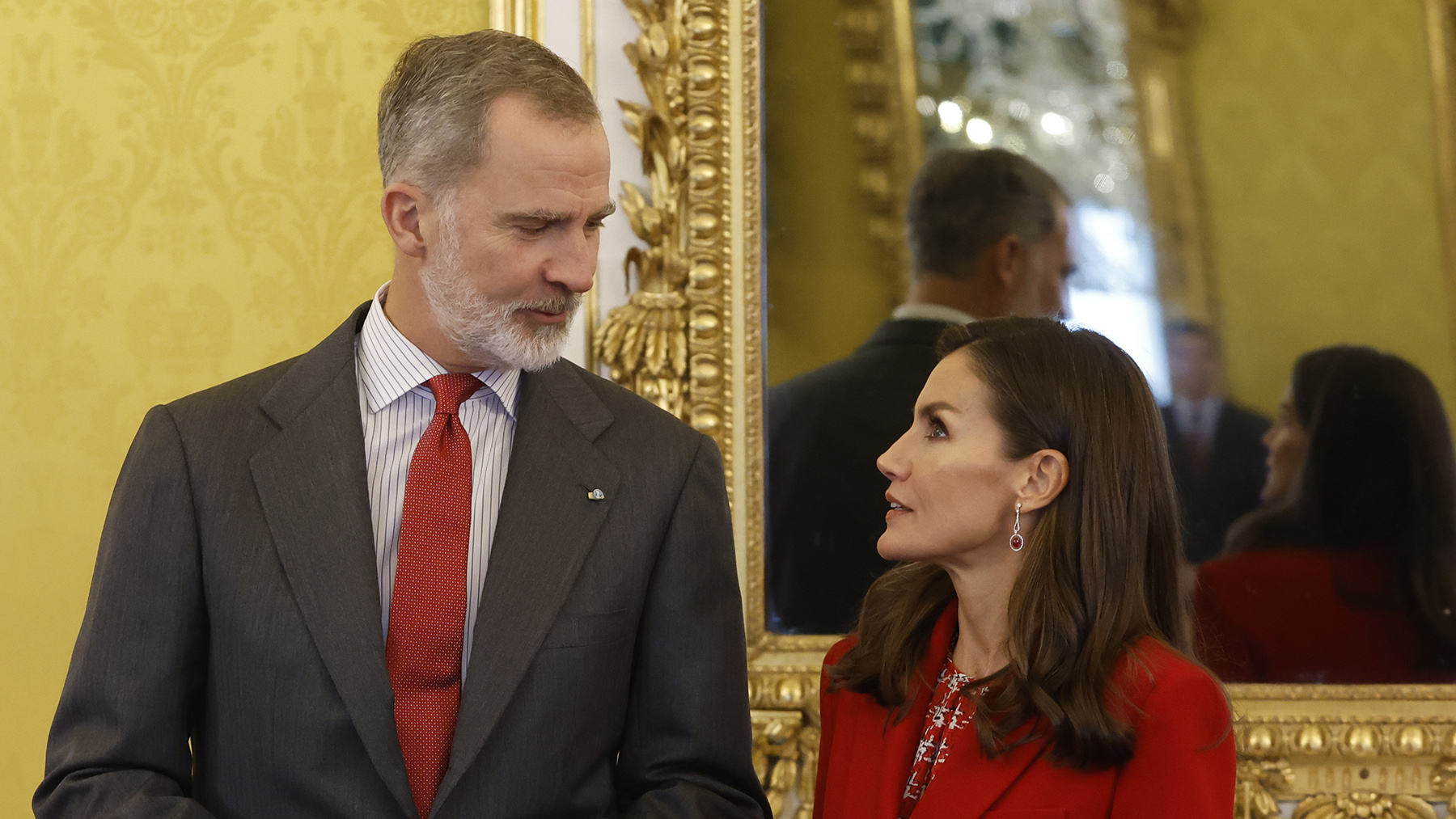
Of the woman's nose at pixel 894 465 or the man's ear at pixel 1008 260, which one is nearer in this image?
the woman's nose at pixel 894 465

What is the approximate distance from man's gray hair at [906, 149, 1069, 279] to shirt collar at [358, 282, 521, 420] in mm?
1006

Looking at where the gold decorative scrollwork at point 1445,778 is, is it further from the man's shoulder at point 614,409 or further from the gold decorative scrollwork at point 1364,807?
the man's shoulder at point 614,409

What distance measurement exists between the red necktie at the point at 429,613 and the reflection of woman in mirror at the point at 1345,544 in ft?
4.84

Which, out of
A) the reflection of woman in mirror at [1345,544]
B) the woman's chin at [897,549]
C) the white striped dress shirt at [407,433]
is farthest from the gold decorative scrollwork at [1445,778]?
the white striped dress shirt at [407,433]

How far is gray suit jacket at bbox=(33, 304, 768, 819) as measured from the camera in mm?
1562

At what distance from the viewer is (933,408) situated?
1.83 meters

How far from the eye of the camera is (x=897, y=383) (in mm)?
2539

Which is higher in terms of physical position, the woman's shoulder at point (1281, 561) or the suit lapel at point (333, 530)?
the suit lapel at point (333, 530)

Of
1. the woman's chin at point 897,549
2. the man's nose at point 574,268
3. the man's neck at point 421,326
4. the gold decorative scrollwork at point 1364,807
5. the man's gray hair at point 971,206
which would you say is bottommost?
the gold decorative scrollwork at point 1364,807

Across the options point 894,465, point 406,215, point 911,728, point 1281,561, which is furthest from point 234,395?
point 1281,561

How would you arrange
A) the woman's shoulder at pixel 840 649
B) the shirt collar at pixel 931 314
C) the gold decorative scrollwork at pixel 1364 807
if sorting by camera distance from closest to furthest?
1. the woman's shoulder at pixel 840 649
2. the gold decorative scrollwork at pixel 1364 807
3. the shirt collar at pixel 931 314

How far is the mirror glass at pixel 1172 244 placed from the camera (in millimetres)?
2471

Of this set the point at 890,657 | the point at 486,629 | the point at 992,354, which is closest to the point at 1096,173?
the point at 992,354

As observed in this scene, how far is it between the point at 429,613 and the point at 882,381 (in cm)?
117
